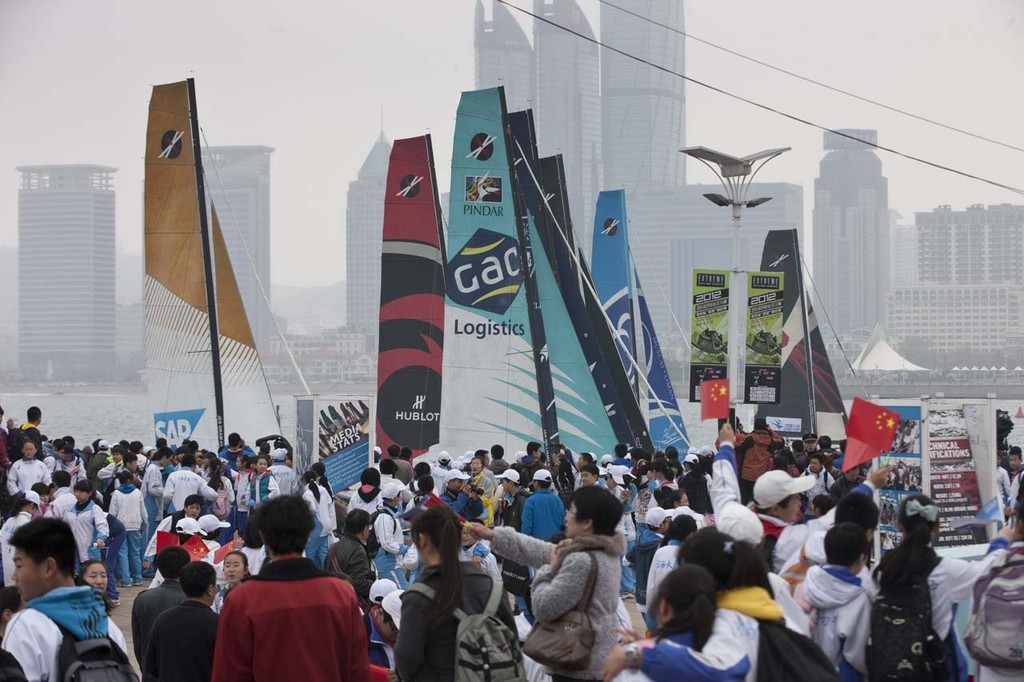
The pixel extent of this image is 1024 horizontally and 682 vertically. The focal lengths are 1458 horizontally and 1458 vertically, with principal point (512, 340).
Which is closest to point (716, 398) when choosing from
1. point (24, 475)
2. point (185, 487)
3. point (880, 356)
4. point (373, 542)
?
point (373, 542)

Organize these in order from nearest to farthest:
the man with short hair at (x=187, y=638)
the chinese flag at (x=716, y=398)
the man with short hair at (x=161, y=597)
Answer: the man with short hair at (x=187, y=638)
the man with short hair at (x=161, y=597)
the chinese flag at (x=716, y=398)

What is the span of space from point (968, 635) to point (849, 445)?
151cm

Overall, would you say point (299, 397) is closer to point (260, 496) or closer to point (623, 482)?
point (260, 496)

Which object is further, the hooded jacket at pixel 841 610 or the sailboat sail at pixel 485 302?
the sailboat sail at pixel 485 302

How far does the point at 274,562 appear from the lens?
18.1 ft

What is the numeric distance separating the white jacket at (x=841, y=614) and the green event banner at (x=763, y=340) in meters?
12.1

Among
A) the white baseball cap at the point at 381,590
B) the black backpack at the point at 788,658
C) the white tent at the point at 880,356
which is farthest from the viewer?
the white tent at the point at 880,356

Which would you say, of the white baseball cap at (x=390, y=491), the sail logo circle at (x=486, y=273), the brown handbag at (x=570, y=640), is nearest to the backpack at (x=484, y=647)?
the brown handbag at (x=570, y=640)

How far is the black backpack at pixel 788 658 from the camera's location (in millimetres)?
4797

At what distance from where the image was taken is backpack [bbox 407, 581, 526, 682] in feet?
18.5

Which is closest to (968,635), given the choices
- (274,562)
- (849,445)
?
(849,445)

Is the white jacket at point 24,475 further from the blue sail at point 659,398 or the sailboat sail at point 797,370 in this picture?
the sailboat sail at point 797,370

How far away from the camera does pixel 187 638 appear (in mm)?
6125

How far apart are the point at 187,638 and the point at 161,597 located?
1180mm
